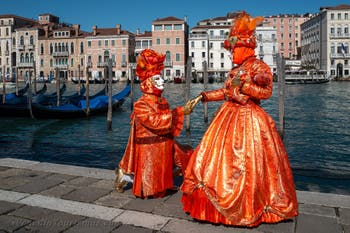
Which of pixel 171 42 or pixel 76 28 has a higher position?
pixel 76 28

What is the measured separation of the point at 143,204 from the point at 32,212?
787mm

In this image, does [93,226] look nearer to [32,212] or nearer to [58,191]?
[32,212]

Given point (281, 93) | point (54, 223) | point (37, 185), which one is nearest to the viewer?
point (54, 223)

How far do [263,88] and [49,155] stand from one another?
6203 mm

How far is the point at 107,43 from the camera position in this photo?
45.0 metres

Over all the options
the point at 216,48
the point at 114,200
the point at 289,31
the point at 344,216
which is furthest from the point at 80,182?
the point at 289,31

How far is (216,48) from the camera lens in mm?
43125

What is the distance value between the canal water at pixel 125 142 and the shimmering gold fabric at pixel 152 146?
275cm

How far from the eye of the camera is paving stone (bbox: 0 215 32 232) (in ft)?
8.27

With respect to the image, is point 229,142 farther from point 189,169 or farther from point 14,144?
point 14,144

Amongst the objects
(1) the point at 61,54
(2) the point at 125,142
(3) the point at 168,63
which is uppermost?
(1) the point at 61,54

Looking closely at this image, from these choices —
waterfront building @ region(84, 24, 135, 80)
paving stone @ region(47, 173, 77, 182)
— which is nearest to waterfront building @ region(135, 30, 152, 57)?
waterfront building @ region(84, 24, 135, 80)

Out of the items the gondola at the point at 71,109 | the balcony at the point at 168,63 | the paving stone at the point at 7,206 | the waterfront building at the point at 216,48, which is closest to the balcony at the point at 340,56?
the waterfront building at the point at 216,48

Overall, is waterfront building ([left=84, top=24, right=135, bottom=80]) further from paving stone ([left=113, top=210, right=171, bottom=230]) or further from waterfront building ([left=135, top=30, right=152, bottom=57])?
paving stone ([left=113, top=210, right=171, bottom=230])
